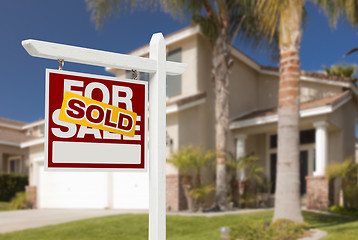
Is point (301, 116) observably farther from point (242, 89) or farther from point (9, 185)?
point (9, 185)

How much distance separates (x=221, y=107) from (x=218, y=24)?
328cm

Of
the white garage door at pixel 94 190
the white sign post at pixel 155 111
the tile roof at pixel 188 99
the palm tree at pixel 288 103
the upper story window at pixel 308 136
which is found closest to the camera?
the white sign post at pixel 155 111

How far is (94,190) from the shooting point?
19250 millimetres

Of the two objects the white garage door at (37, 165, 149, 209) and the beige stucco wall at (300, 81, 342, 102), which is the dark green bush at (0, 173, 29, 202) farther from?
the beige stucco wall at (300, 81, 342, 102)

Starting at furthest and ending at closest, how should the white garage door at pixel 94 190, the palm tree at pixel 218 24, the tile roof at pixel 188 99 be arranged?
the white garage door at pixel 94 190, the tile roof at pixel 188 99, the palm tree at pixel 218 24

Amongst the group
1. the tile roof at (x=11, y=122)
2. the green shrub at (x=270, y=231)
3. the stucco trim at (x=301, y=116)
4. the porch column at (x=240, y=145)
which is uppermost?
the tile roof at (x=11, y=122)

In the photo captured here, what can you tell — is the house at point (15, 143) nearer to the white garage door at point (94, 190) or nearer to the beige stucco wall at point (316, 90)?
the white garage door at point (94, 190)

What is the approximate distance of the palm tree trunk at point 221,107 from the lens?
15.9 m

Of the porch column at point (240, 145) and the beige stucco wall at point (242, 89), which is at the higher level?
the beige stucco wall at point (242, 89)

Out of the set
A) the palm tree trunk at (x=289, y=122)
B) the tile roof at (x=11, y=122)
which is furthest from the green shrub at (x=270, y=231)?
the tile roof at (x=11, y=122)

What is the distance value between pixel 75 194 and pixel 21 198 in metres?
3.90

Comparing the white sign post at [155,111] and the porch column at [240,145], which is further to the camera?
the porch column at [240,145]

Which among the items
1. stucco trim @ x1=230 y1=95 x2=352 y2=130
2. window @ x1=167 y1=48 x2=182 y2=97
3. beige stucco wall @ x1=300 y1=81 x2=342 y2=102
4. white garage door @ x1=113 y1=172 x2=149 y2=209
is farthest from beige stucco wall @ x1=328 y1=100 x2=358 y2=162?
white garage door @ x1=113 y1=172 x2=149 y2=209

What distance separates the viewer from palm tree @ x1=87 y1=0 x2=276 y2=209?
15797 millimetres
